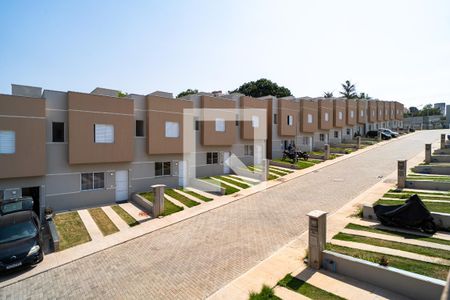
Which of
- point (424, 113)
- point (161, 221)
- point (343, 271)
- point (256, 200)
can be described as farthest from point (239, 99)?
point (424, 113)

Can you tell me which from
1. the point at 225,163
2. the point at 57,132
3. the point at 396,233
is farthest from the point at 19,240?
the point at 225,163

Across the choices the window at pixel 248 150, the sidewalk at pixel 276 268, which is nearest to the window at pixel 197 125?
the window at pixel 248 150

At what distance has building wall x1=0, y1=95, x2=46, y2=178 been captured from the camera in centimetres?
1512

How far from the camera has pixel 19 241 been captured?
11.2 meters

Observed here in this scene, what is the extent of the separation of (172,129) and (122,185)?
5.75 meters

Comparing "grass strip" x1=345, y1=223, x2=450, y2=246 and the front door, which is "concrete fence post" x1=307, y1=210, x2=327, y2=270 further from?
the front door

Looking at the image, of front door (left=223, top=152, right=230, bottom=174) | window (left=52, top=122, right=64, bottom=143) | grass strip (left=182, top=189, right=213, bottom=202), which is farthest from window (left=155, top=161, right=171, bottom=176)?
window (left=52, top=122, right=64, bottom=143)

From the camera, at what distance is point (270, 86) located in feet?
189

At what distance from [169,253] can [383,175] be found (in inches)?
768

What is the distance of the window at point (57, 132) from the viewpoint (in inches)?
676

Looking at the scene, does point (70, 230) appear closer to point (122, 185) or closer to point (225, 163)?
point (122, 185)

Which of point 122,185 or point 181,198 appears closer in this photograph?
point 181,198

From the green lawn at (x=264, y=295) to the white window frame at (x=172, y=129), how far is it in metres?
15.9

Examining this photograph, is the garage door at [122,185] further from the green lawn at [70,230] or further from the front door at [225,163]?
the front door at [225,163]
